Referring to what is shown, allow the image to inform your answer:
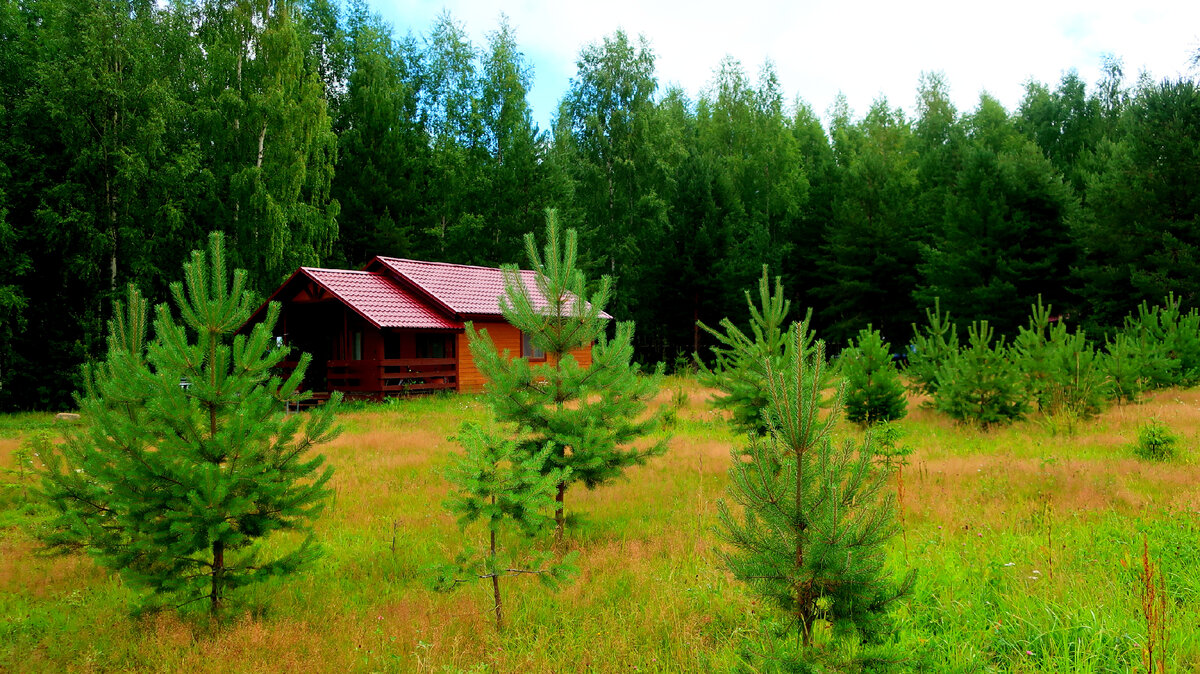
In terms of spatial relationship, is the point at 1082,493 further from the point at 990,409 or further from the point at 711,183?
Answer: the point at 711,183

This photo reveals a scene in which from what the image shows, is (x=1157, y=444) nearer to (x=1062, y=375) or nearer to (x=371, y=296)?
(x=1062, y=375)

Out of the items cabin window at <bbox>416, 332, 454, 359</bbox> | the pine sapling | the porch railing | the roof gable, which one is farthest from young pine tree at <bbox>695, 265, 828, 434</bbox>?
cabin window at <bbox>416, 332, 454, 359</bbox>

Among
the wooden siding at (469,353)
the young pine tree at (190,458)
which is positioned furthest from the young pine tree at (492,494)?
the wooden siding at (469,353)

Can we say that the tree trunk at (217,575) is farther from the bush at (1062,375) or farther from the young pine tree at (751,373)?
the bush at (1062,375)

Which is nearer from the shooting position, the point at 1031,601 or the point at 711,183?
the point at 1031,601

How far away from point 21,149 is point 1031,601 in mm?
30073

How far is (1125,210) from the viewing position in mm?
26375

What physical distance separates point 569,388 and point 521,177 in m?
27.4

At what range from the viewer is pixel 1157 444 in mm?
9188

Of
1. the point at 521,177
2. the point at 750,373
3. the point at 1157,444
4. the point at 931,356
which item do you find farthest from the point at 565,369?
the point at 521,177

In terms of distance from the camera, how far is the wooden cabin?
2136 cm

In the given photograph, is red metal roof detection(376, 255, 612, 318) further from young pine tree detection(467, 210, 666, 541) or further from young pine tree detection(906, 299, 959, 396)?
young pine tree detection(467, 210, 666, 541)

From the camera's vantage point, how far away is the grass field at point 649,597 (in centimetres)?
448

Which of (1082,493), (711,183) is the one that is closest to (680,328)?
(711,183)
